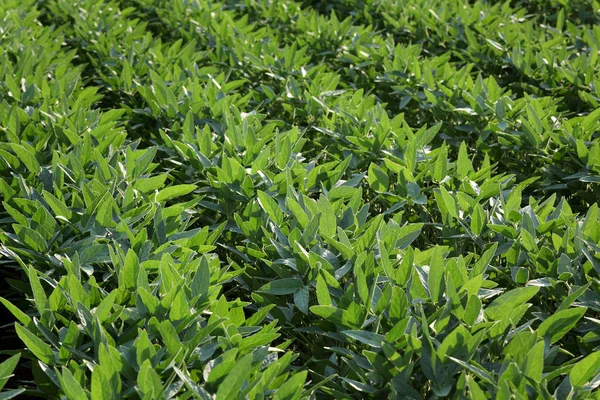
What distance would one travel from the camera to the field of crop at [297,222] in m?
2.04

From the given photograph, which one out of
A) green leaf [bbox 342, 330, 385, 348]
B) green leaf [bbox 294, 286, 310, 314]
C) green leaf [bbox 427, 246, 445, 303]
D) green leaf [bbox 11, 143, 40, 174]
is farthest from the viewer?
green leaf [bbox 11, 143, 40, 174]

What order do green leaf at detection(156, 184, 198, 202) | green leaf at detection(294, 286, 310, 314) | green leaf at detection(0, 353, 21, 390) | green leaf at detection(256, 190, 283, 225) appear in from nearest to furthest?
green leaf at detection(0, 353, 21, 390) → green leaf at detection(294, 286, 310, 314) → green leaf at detection(256, 190, 283, 225) → green leaf at detection(156, 184, 198, 202)

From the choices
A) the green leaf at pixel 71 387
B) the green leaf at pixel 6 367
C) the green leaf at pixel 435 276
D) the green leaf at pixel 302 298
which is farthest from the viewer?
the green leaf at pixel 302 298

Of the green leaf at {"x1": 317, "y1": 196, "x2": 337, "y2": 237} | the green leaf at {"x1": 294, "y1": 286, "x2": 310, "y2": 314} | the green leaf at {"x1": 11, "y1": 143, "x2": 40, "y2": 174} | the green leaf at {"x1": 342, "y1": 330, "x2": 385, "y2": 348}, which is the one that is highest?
the green leaf at {"x1": 11, "y1": 143, "x2": 40, "y2": 174}

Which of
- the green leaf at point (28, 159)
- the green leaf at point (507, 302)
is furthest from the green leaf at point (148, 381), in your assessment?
the green leaf at point (28, 159)

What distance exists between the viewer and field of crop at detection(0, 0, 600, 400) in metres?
2.04

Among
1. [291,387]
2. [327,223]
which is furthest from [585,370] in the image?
[327,223]

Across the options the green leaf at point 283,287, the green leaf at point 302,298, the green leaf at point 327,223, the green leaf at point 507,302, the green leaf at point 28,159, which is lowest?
the green leaf at point 302,298

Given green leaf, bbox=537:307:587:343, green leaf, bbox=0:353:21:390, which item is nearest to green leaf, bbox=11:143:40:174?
green leaf, bbox=0:353:21:390

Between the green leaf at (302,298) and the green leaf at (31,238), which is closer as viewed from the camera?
the green leaf at (302,298)

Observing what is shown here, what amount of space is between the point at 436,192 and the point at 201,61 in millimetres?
2744

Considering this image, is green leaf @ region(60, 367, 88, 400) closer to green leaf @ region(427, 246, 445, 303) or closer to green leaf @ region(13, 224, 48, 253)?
green leaf @ region(13, 224, 48, 253)

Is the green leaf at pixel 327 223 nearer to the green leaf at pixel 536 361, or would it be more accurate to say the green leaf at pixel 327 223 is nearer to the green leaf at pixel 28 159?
the green leaf at pixel 536 361

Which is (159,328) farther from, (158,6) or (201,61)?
(158,6)
